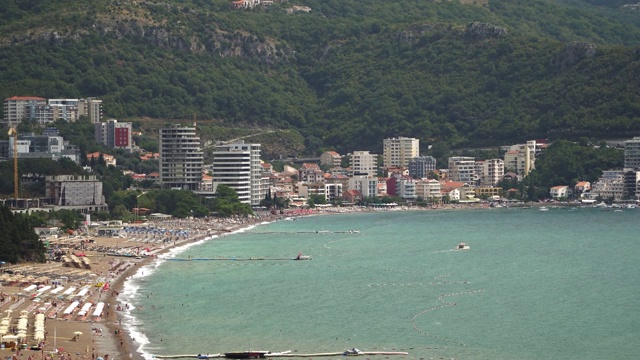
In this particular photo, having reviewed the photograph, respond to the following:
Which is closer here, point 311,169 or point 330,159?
point 311,169

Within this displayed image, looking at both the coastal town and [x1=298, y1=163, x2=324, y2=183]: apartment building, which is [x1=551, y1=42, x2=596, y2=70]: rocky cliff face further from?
[x1=298, y1=163, x2=324, y2=183]: apartment building

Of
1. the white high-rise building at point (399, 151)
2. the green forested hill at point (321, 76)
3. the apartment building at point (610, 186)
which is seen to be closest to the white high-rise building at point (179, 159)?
the green forested hill at point (321, 76)

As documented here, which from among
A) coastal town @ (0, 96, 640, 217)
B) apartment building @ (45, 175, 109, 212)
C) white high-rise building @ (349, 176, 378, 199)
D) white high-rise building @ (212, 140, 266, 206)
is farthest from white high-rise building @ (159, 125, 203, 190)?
white high-rise building @ (349, 176, 378, 199)

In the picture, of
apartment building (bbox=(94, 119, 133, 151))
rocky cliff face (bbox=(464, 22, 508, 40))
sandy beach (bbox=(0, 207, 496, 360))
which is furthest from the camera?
rocky cliff face (bbox=(464, 22, 508, 40))

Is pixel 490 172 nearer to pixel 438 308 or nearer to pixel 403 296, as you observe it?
pixel 403 296

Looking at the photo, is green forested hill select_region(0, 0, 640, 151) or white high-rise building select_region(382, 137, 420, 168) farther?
white high-rise building select_region(382, 137, 420, 168)

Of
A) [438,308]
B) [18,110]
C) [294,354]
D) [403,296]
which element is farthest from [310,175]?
[294,354]
